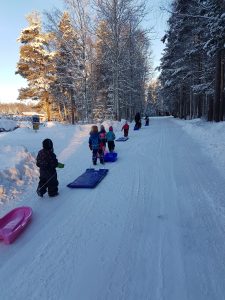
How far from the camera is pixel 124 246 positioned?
4195 mm

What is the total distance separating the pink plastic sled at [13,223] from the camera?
14.7 feet

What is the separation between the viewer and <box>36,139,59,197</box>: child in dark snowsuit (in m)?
6.67

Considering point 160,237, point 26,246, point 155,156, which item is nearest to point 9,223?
point 26,246

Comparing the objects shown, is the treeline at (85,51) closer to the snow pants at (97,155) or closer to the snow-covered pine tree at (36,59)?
the snow-covered pine tree at (36,59)

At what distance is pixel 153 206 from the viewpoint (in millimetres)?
5742

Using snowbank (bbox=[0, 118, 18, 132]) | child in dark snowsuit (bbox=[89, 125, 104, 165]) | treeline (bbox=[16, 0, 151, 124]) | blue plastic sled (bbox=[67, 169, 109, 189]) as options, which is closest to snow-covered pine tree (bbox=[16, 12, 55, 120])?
treeline (bbox=[16, 0, 151, 124])

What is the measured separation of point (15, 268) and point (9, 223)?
1413 millimetres

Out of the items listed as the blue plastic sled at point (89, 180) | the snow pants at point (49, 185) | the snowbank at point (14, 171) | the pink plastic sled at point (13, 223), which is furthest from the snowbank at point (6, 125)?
the pink plastic sled at point (13, 223)

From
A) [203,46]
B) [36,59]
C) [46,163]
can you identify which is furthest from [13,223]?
[36,59]

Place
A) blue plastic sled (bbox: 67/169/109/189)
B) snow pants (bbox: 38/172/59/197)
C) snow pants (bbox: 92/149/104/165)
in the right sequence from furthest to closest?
snow pants (bbox: 92/149/104/165) < blue plastic sled (bbox: 67/169/109/189) < snow pants (bbox: 38/172/59/197)

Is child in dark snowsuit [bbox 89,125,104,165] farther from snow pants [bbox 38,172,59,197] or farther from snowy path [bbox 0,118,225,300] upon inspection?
snow pants [bbox 38,172,59,197]

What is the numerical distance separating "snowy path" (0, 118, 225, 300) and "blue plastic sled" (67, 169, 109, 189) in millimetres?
266

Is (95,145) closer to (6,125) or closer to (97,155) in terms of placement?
(97,155)

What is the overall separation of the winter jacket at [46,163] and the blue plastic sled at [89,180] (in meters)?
0.84
